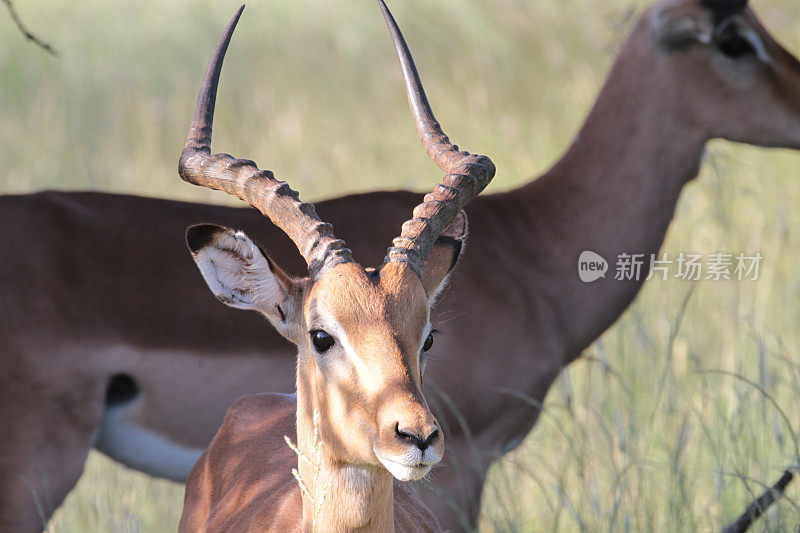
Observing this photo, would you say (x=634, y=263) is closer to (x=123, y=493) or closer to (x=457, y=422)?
(x=457, y=422)

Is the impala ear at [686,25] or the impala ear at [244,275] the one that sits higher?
the impala ear at [686,25]

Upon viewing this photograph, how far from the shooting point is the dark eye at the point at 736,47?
5.60 metres

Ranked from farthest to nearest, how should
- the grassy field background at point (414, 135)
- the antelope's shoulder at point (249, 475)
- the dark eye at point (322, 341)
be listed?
the grassy field background at point (414, 135) → the antelope's shoulder at point (249, 475) → the dark eye at point (322, 341)

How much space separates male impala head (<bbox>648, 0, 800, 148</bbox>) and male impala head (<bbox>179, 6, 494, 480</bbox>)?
2202mm

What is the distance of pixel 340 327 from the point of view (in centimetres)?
323

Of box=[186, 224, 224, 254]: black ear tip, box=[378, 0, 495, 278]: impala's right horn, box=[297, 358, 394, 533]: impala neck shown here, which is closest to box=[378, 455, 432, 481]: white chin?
box=[297, 358, 394, 533]: impala neck

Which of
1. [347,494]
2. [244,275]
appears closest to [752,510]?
[347,494]

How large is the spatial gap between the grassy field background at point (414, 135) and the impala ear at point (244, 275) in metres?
2.20

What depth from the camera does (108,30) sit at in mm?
12938

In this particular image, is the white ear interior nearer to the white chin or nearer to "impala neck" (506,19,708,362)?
the white chin

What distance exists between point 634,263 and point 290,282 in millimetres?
2567

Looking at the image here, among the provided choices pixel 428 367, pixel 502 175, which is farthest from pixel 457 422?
pixel 502 175

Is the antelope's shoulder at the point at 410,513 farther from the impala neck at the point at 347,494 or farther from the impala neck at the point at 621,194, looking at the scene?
the impala neck at the point at 621,194

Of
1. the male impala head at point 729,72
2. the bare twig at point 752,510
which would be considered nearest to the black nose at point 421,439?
the bare twig at point 752,510
